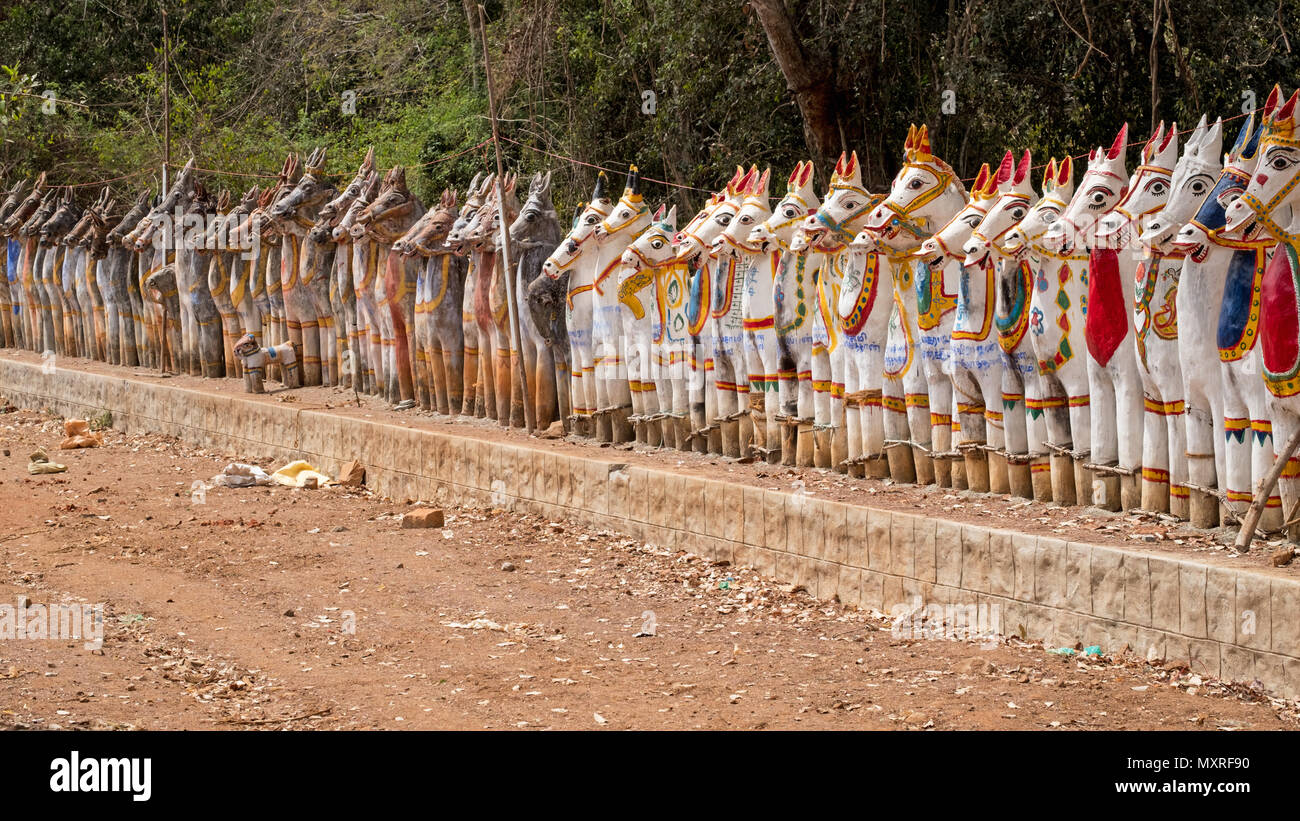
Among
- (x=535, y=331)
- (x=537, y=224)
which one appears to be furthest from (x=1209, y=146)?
(x=537, y=224)

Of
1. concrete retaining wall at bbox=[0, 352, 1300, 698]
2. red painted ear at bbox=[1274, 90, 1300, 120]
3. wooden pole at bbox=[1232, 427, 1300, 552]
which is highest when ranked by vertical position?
red painted ear at bbox=[1274, 90, 1300, 120]

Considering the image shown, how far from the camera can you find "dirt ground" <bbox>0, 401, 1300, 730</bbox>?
698 cm

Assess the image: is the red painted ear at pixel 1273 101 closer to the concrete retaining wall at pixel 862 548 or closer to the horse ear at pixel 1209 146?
the horse ear at pixel 1209 146

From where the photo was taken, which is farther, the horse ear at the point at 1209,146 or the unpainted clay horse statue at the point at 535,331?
the unpainted clay horse statue at the point at 535,331

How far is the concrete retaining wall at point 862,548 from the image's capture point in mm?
6910

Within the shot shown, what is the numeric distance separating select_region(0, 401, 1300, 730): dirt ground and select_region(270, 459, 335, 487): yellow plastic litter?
1178 millimetres

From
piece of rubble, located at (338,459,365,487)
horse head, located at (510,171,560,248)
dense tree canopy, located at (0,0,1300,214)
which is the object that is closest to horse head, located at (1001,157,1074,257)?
dense tree canopy, located at (0,0,1300,214)

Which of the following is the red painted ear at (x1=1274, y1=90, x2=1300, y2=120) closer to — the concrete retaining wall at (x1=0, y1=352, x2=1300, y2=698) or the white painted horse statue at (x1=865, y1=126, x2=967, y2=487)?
the concrete retaining wall at (x1=0, y1=352, x2=1300, y2=698)

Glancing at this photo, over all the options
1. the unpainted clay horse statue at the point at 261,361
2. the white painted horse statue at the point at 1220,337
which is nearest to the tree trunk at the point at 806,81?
the unpainted clay horse statue at the point at 261,361

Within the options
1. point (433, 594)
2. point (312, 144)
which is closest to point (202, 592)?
point (433, 594)

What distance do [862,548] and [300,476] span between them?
681 centimetres

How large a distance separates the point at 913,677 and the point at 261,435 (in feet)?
31.0

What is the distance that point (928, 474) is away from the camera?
378 inches

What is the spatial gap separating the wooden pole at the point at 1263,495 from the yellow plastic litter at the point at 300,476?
8.61 meters
